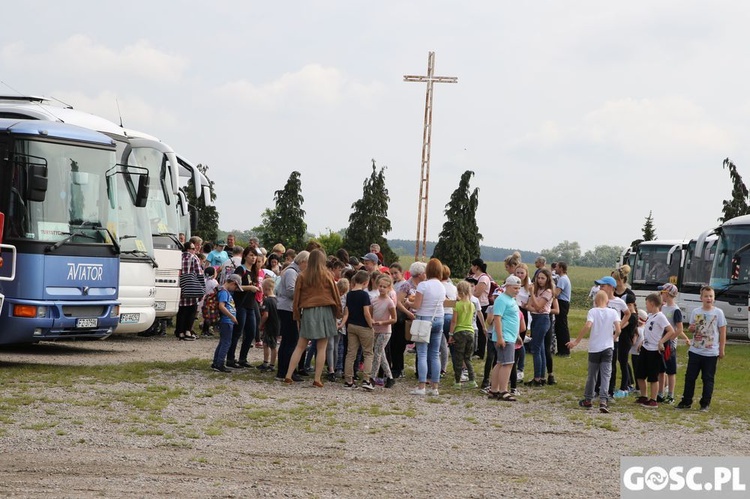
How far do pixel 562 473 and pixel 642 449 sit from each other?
1.83 meters

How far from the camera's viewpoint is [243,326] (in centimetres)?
1731

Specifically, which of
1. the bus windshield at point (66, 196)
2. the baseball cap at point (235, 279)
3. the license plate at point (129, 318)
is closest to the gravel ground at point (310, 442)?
the baseball cap at point (235, 279)

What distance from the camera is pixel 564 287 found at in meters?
20.8

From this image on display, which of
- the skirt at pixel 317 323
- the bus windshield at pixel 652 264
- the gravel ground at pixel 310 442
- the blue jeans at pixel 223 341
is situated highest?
the bus windshield at pixel 652 264

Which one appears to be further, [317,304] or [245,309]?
[245,309]

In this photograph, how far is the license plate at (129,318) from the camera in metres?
18.5

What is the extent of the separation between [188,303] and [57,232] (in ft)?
20.8

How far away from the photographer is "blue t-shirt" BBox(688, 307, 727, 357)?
49.0 feet

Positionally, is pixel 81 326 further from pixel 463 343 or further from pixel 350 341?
pixel 463 343

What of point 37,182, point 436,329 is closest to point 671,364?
point 436,329

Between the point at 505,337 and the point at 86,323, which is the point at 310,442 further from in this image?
the point at 86,323

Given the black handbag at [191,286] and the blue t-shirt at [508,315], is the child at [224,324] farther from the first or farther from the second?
the black handbag at [191,286]

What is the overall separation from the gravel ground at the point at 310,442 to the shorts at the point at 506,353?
0.54m

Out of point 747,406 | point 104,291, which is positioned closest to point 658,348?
point 747,406
